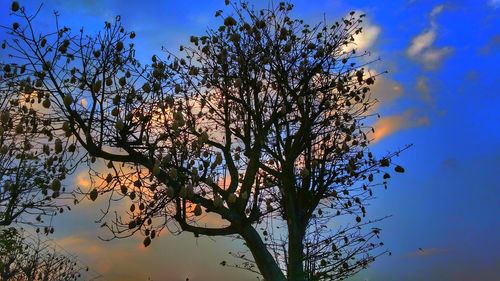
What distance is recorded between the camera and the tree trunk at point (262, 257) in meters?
8.74

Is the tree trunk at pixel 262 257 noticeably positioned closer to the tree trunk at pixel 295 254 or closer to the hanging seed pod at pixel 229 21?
the tree trunk at pixel 295 254

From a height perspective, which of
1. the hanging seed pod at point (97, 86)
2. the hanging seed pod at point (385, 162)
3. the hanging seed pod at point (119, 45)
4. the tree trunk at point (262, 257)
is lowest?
the tree trunk at point (262, 257)

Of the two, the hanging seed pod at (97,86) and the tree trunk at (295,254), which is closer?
the hanging seed pod at (97,86)

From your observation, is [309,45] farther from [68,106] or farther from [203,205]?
[68,106]

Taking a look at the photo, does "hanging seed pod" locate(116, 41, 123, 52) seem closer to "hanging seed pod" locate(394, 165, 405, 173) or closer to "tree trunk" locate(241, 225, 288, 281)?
"tree trunk" locate(241, 225, 288, 281)

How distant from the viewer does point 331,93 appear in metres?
11.1

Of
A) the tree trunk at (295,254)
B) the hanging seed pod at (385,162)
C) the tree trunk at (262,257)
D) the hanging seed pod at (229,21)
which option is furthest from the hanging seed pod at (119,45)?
the hanging seed pod at (385,162)

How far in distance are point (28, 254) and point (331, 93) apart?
40.5 ft

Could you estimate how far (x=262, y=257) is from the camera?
888cm

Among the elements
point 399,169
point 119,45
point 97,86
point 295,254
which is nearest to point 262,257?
point 295,254

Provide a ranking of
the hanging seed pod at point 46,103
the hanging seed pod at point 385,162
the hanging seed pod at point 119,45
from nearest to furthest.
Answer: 1. the hanging seed pod at point 46,103
2. the hanging seed pod at point 119,45
3. the hanging seed pod at point 385,162

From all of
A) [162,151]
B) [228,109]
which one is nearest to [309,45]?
[228,109]

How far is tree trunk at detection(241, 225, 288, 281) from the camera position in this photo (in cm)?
874

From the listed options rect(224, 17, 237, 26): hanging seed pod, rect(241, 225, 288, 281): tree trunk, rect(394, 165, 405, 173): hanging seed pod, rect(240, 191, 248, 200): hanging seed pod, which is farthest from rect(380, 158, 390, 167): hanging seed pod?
rect(224, 17, 237, 26): hanging seed pod
